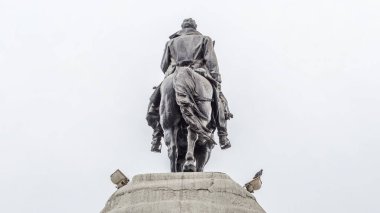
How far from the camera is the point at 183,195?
30.9 feet

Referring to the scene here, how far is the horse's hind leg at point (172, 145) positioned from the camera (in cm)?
1165

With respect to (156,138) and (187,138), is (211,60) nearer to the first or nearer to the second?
(156,138)

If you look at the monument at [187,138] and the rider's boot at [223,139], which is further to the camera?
the rider's boot at [223,139]

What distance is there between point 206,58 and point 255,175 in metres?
2.56

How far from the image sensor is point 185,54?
41.7 ft

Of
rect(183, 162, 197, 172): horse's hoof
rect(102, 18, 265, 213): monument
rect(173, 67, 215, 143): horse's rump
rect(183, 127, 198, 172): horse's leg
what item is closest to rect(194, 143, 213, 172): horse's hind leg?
rect(102, 18, 265, 213): monument

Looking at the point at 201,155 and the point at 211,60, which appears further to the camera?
the point at 211,60

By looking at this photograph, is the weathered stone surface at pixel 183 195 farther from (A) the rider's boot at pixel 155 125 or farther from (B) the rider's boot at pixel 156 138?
(B) the rider's boot at pixel 156 138

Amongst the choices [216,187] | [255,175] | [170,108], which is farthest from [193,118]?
[216,187]

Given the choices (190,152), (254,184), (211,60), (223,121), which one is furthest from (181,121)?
(254,184)

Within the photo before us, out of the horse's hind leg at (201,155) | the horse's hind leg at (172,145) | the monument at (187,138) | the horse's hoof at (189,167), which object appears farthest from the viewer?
the horse's hind leg at (201,155)

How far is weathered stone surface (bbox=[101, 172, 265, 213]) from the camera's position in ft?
30.3

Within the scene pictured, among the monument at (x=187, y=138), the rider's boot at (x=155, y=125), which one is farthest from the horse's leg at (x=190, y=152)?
the rider's boot at (x=155, y=125)

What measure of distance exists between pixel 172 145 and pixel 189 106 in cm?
68
